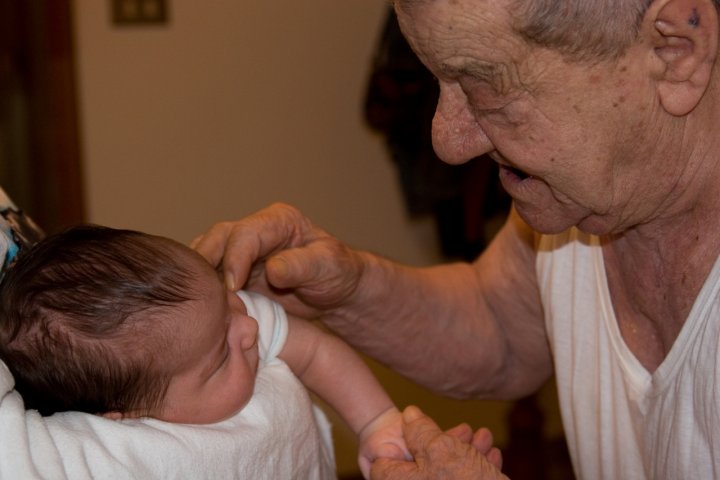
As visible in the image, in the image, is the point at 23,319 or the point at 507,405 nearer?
the point at 23,319

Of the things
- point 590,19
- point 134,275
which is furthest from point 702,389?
point 134,275

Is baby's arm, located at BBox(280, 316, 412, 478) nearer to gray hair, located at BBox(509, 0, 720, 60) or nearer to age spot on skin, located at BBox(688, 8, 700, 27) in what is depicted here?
gray hair, located at BBox(509, 0, 720, 60)

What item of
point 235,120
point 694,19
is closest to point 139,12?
point 235,120

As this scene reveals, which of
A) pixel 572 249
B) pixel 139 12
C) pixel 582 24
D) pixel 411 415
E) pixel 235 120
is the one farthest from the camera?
pixel 235 120

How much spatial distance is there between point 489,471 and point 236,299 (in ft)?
1.34

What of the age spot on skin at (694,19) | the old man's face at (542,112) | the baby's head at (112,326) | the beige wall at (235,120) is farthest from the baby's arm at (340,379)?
the beige wall at (235,120)

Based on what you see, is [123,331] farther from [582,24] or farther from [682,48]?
[682,48]

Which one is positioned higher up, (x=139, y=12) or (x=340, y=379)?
(x=139, y=12)

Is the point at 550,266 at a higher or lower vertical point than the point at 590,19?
lower

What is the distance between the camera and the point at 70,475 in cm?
110

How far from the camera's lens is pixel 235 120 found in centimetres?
370

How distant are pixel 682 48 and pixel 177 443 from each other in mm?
762

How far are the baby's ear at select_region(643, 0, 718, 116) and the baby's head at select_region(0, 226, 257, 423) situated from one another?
0.60 meters

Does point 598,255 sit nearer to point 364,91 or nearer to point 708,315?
point 708,315
